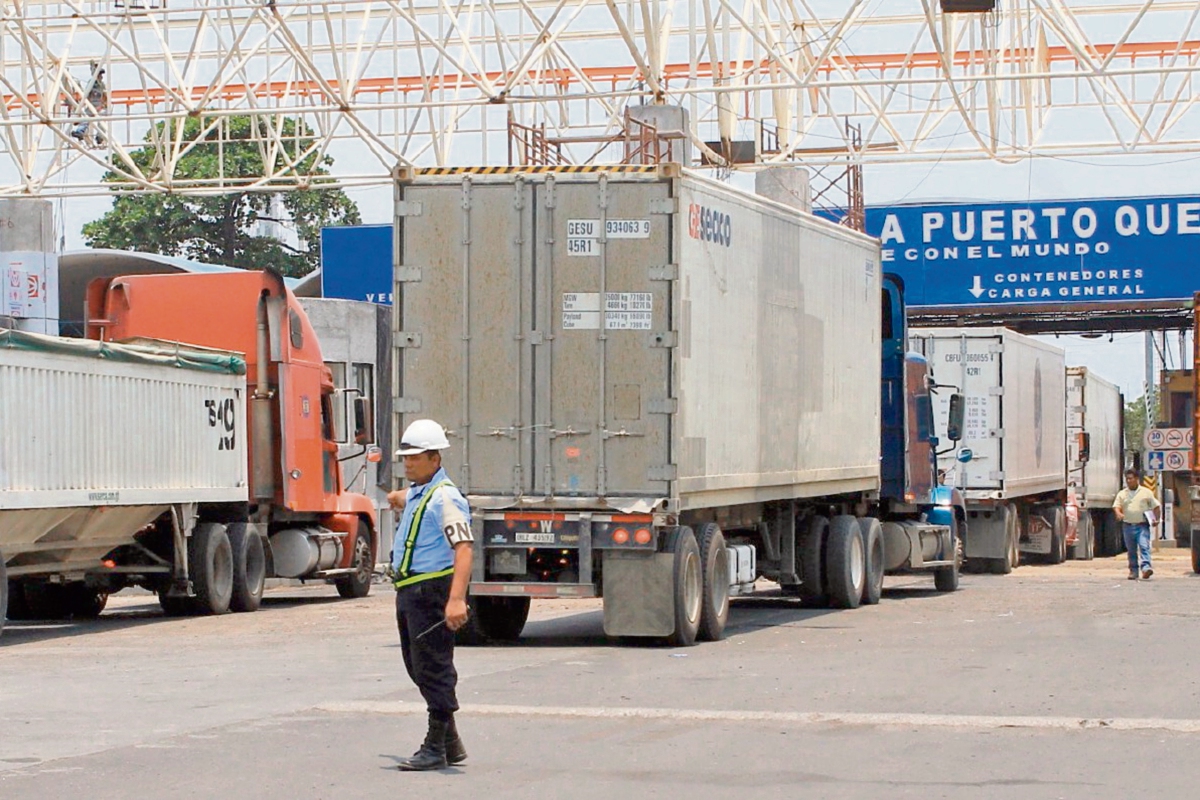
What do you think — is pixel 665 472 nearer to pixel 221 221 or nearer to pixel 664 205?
pixel 664 205

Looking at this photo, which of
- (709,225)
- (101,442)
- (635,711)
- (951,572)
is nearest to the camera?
(635,711)

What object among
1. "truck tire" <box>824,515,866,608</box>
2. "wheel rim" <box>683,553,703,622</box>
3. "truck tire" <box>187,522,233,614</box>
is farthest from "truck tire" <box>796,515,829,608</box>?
"truck tire" <box>187,522,233,614</box>

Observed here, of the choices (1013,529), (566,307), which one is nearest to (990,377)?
(1013,529)

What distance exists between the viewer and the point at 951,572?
26000 millimetres

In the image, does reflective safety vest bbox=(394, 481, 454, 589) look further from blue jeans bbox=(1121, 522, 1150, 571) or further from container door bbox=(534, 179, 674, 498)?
blue jeans bbox=(1121, 522, 1150, 571)

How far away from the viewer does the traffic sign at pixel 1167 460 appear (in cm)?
3628

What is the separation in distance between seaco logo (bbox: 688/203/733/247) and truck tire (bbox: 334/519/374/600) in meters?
9.35

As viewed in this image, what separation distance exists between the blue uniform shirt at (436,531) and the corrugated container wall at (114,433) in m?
8.53

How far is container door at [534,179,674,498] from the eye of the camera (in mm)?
16828

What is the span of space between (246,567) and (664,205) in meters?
8.36

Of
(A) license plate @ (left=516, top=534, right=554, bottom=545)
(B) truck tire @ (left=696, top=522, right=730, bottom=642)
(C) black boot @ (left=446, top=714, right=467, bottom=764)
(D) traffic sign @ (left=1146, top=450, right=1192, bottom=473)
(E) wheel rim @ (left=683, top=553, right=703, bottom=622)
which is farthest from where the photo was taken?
(D) traffic sign @ (left=1146, top=450, right=1192, bottom=473)

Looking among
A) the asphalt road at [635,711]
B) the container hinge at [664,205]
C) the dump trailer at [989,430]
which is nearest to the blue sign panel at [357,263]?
the dump trailer at [989,430]

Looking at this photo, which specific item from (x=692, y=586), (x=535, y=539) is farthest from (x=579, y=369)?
(x=692, y=586)

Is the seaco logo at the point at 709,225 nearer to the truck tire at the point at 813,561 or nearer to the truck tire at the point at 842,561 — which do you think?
the truck tire at the point at 813,561
